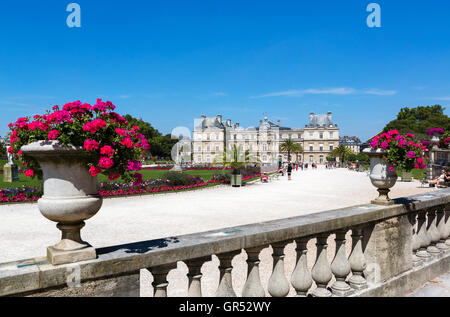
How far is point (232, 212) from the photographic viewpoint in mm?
11594

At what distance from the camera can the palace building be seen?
108375 mm

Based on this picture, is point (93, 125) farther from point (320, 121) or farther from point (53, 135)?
point (320, 121)

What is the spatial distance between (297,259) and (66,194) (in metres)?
1.98

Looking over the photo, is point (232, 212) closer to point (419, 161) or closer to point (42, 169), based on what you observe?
point (419, 161)

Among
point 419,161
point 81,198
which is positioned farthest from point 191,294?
point 419,161

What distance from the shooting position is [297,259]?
3055 millimetres

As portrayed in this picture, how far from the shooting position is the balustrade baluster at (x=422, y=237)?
4.33 meters

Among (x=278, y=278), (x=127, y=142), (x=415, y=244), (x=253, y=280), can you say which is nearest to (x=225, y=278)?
(x=253, y=280)

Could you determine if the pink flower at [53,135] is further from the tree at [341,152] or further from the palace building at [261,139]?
the palace building at [261,139]

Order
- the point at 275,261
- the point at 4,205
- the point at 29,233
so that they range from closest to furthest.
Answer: the point at 275,261 < the point at 29,233 < the point at 4,205

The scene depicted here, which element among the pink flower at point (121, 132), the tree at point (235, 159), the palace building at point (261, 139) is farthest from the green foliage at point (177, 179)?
the palace building at point (261, 139)

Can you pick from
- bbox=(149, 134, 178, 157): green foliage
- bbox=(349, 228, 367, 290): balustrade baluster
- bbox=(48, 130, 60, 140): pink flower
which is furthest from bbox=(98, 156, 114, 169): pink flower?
bbox=(149, 134, 178, 157): green foliage

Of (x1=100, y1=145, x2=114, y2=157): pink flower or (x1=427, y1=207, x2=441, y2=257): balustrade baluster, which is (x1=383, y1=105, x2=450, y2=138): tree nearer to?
(x1=427, y1=207, x2=441, y2=257): balustrade baluster

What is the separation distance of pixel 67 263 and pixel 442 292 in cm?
391
